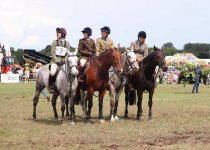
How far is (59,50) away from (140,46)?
11.0ft

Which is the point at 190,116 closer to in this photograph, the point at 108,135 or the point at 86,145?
the point at 108,135

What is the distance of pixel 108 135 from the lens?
11914mm

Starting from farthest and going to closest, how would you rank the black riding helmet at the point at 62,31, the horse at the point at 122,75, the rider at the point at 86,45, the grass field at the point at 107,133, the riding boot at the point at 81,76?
the rider at the point at 86,45 → the horse at the point at 122,75 → the riding boot at the point at 81,76 → the black riding helmet at the point at 62,31 → the grass field at the point at 107,133

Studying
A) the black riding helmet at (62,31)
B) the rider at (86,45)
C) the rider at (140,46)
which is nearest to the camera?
the black riding helmet at (62,31)

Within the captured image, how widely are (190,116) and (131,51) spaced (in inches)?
143

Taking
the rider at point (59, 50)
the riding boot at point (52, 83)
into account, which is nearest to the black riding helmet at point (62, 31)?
the rider at point (59, 50)

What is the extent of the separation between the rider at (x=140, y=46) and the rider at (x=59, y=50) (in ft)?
9.00

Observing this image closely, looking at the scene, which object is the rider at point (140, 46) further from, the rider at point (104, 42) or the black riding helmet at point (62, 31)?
the black riding helmet at point (62, 31)

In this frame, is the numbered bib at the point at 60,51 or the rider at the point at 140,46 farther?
the rider at the point at 140,46

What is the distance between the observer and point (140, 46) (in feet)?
53.7

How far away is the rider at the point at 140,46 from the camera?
16188 mm

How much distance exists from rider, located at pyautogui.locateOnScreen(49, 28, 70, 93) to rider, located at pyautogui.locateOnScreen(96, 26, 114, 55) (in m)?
1.38

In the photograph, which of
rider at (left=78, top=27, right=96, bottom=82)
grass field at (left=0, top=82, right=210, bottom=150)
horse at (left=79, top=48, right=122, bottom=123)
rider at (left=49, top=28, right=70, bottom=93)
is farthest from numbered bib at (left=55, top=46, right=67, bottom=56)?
grass field at (left=0, top=82, right=210, bottom=150)

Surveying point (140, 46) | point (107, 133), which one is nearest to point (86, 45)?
point (140, 46)
